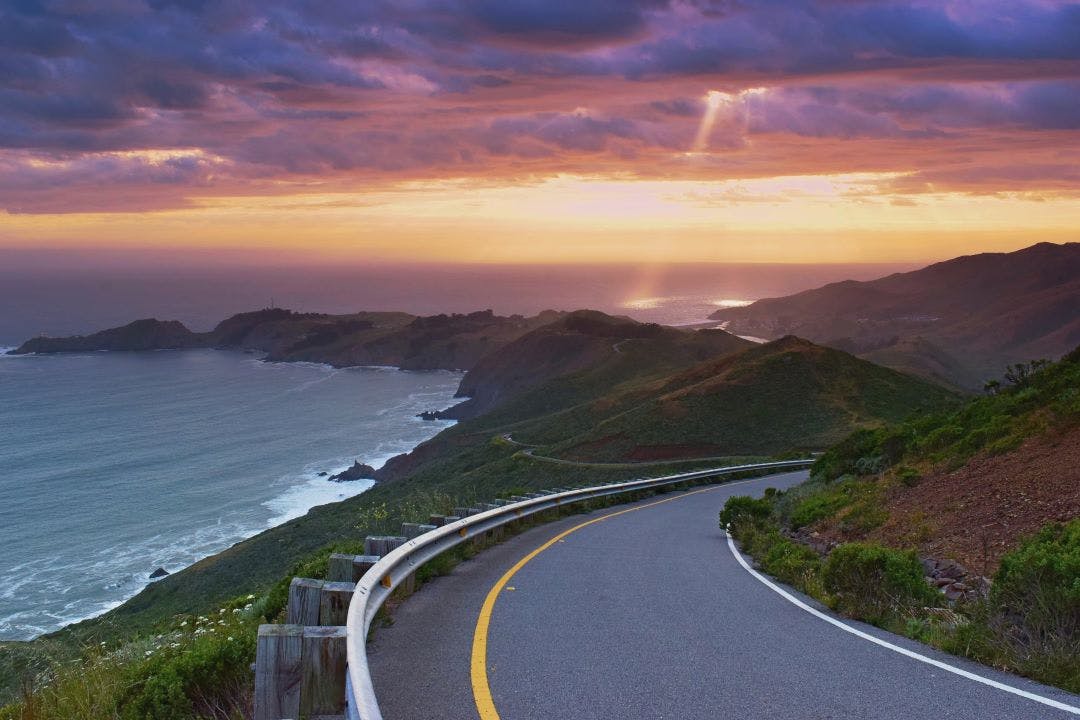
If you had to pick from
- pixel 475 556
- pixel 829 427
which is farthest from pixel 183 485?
pixel 475 556

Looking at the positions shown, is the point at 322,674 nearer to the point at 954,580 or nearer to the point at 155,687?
the point at 155,687

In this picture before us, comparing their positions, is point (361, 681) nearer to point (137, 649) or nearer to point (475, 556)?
point (137, 649)

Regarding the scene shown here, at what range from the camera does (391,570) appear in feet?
26.1

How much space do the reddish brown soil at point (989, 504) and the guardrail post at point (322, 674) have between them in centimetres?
768

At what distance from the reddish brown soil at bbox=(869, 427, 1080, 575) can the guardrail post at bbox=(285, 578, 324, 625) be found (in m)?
7.51

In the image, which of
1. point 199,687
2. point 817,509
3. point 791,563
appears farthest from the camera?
point 817,509

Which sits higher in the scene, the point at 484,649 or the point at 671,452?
the point at 484,649

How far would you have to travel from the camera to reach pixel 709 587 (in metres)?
10.3

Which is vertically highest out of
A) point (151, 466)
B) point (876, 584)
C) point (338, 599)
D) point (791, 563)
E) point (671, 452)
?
point (338, 599)

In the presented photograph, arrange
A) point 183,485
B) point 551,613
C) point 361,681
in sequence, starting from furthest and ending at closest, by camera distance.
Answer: point 183,485
point 551,613
point 361,681

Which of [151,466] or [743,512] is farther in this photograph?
[151,466]

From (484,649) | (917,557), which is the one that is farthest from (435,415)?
(484,649)

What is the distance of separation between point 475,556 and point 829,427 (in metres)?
56.2

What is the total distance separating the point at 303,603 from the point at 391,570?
2.52 meters
